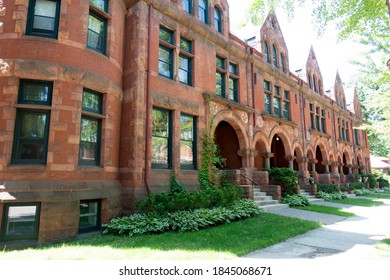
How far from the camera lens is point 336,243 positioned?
6688 millimetres

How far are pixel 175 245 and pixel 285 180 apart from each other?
986 centimetres

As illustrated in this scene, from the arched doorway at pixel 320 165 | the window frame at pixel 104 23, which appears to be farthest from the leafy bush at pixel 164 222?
the arched doorway at pixel 320 165

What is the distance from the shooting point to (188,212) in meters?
8.49

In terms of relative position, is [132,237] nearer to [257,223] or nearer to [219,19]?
[257,223]

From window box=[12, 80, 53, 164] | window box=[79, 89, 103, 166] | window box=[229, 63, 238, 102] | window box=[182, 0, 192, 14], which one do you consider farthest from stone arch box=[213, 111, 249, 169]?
window box=[12, 80, 53, 164]

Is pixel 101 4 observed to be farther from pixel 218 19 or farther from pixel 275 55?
pixel 275 55

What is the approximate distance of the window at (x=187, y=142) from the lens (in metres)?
11.2

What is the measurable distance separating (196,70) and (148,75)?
321 cm

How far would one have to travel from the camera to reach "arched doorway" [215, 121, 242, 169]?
15.2 meters

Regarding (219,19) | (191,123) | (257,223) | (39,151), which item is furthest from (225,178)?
(219,19)

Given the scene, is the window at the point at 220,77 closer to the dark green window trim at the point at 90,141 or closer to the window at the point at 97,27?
the window at the point at 97,27

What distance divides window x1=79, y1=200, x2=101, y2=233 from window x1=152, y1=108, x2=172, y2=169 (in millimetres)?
2559

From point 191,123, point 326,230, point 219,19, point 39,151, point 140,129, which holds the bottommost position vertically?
point 326,230

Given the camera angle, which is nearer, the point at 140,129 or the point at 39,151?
the point at 39,151
